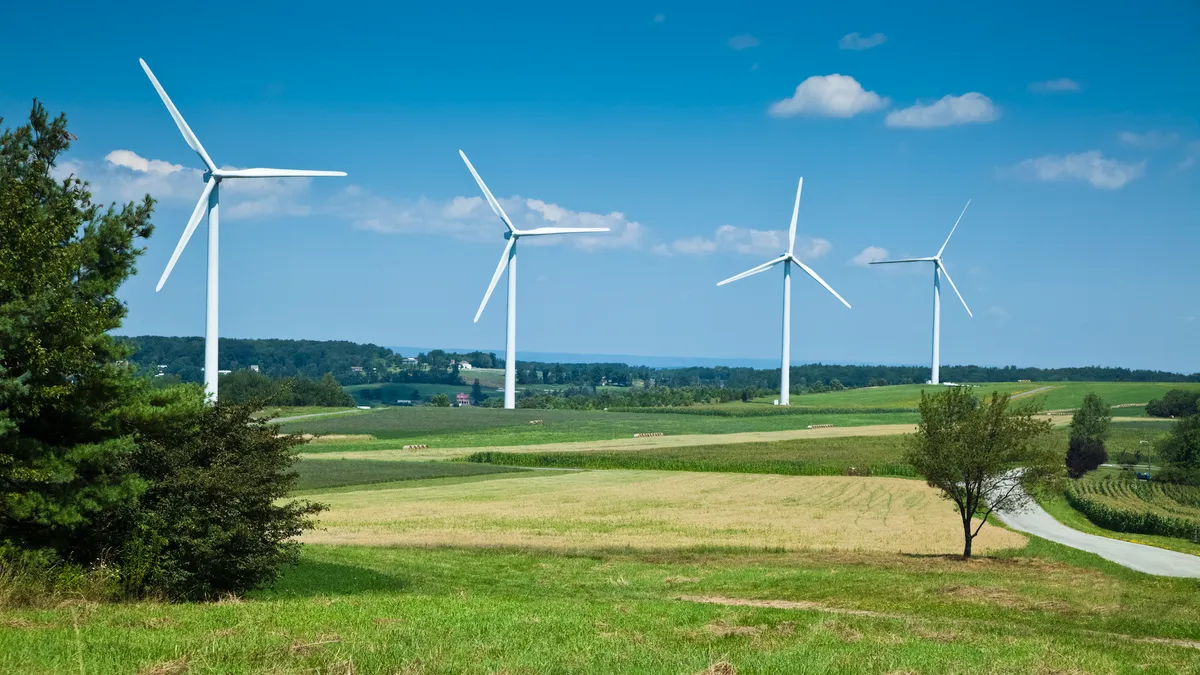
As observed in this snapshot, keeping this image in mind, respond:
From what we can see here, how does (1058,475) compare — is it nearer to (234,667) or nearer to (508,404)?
(234,667)

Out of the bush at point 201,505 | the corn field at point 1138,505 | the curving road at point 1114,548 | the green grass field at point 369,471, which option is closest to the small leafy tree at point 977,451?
the curving road at point 1114,548

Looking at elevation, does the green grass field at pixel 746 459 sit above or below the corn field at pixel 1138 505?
above

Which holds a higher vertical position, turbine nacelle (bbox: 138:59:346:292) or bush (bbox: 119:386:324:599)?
turbine nacelle (bbox: 138:59:346:292)

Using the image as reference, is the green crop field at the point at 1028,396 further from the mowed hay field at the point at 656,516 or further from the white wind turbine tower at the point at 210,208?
the white wind turbine tower at the point at 210,208

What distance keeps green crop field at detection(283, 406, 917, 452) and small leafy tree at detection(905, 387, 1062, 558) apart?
203 feet

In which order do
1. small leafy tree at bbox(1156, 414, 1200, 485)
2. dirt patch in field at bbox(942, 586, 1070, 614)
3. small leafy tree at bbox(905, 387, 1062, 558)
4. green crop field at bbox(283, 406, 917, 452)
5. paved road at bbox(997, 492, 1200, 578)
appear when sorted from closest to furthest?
dirt patch in field at bbox(942, 586, 1070, 614), small leafy tree at bbox(905, 387, 1062, 558), paved road at bbox(997, 492, 1200, 578), small leafy tree at bbox(1156, 414, 1200, 485), green crop field at bbox(283, 406, 917, 452)

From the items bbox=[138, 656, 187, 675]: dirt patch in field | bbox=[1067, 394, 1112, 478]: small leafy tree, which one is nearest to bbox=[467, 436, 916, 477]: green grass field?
bbox=[1067, 394, 1112, 478]: small leafy tree

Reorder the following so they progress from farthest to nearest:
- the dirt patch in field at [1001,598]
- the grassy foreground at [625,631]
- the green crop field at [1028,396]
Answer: the green crop field at [1028,396] → the dirt patch in field at [1001,598] → the grassy foreground at [625,631]

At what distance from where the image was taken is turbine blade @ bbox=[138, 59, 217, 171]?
55.7 m

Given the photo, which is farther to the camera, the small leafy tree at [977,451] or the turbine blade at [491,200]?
the turbine blade at [491,200]

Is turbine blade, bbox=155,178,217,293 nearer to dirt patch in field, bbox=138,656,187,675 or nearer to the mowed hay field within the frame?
the mowed hay field

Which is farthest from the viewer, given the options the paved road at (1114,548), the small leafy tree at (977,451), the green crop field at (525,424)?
the green crop field at (525,424)

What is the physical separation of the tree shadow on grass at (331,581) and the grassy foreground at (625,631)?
0.26ft

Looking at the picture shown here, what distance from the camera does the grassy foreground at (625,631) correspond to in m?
11.3
